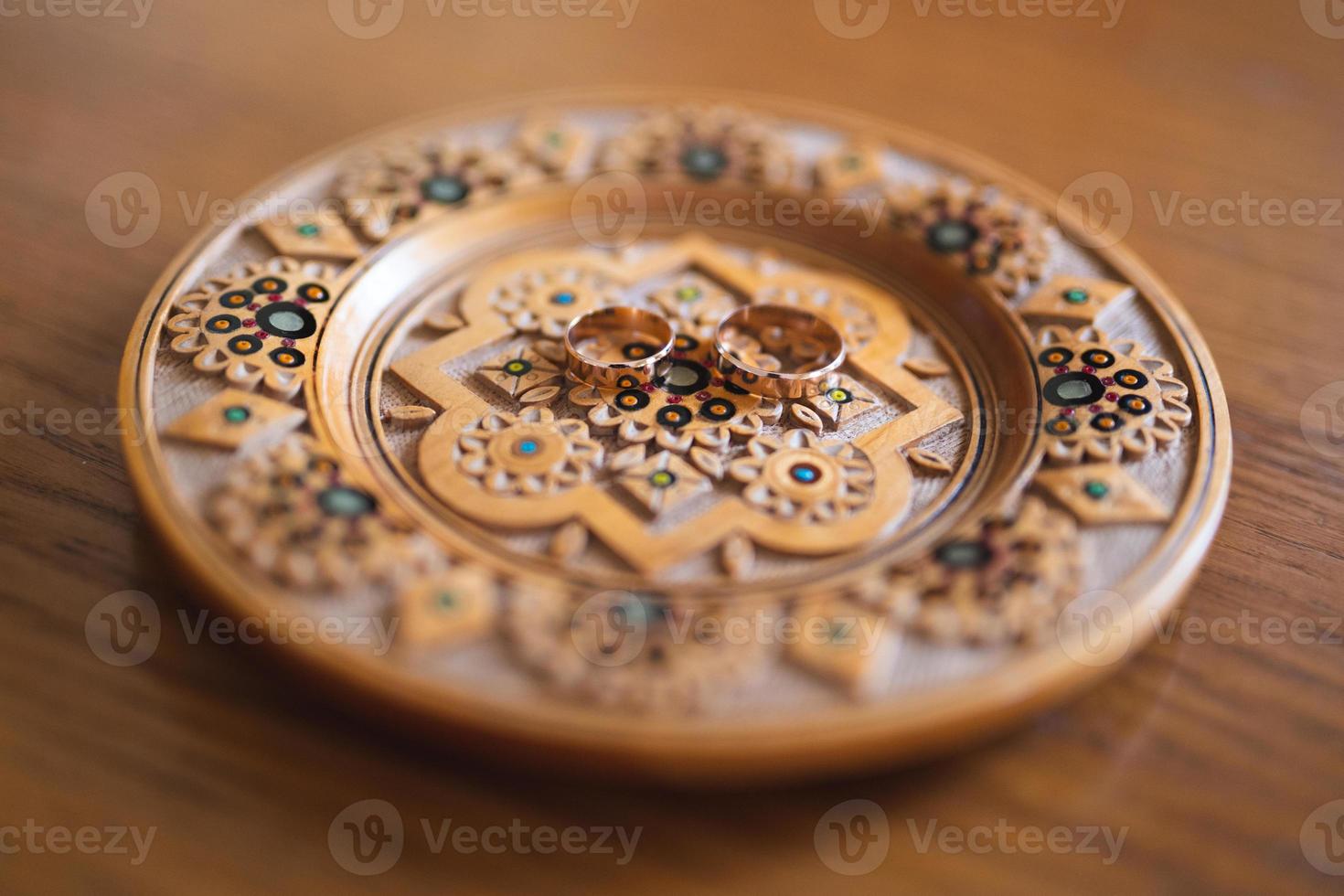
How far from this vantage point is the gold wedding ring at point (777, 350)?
0.98 meters

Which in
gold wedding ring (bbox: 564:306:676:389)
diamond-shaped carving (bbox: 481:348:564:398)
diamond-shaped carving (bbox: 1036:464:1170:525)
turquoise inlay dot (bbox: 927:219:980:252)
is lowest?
diamond-shaped carving (bbox: 481:348:564:398)

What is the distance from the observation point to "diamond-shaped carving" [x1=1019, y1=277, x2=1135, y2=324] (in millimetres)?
1021

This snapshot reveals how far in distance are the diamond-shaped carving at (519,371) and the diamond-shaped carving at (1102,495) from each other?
0.41 metres

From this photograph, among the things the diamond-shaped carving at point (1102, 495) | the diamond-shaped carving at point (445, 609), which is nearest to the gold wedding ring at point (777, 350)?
the diamond-shaped carving at point (1102, 495)

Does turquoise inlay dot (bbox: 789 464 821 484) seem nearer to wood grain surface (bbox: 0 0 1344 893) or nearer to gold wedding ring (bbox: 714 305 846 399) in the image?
gold wedding ring (bbox: 714 305 846 399)

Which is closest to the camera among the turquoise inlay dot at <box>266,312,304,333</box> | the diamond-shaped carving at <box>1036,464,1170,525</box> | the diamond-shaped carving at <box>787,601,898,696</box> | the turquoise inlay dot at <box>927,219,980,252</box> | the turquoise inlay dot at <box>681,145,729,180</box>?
the diamond-shaped carving at <box>787,601,898,696</box>

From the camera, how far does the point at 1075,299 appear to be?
1034 millimetres

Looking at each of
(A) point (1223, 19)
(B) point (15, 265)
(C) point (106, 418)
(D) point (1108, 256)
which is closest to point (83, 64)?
(B) point (15, 265)

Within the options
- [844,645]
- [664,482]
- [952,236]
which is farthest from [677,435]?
[952,236]

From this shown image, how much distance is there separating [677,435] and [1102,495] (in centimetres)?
32

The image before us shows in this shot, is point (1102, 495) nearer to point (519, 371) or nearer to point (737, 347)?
point (737, 347)

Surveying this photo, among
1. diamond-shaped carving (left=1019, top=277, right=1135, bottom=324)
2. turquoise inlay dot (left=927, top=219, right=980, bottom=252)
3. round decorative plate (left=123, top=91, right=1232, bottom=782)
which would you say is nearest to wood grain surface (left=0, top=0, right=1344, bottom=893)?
round decorative plate (left=123, top=91, right=1232, bottom=782)

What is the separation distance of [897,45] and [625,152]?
1.92ft

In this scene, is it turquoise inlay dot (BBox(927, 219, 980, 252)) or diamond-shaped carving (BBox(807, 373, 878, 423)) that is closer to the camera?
diamond-shaped carving (BBox(807, 373, 878, 423))
